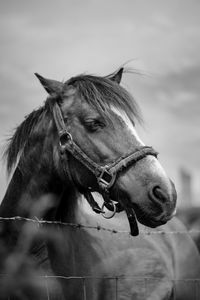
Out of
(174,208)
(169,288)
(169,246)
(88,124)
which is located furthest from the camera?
(169,246)

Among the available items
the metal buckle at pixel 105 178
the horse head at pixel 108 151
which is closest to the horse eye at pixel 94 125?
the horse head at pixel 108 151

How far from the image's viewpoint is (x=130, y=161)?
3342 mm

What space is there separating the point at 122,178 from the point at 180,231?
2377mm

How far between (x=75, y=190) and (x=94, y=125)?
592 mm

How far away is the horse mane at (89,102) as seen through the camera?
144 inches

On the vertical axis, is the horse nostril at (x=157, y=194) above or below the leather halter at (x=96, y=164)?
below

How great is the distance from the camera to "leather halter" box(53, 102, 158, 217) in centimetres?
336

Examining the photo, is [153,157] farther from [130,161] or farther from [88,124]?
[88,124]

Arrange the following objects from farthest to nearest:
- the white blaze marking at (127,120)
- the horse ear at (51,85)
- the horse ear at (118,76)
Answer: the horse ear at (118,76) → the horse ear at (51,85) → the white blaze marking at (127,120)

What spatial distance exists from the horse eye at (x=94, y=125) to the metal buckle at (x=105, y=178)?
1.05 ft

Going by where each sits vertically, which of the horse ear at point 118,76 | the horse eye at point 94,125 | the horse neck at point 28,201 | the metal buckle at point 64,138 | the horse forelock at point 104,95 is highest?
the horse ear at point 118,76

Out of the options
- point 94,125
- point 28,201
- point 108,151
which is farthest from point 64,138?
point 28,201

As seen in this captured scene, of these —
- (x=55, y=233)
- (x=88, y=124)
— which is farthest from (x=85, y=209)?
(x=88, y=124)

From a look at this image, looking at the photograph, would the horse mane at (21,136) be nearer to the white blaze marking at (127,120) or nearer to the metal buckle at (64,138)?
the metal buckle at (64,138)
